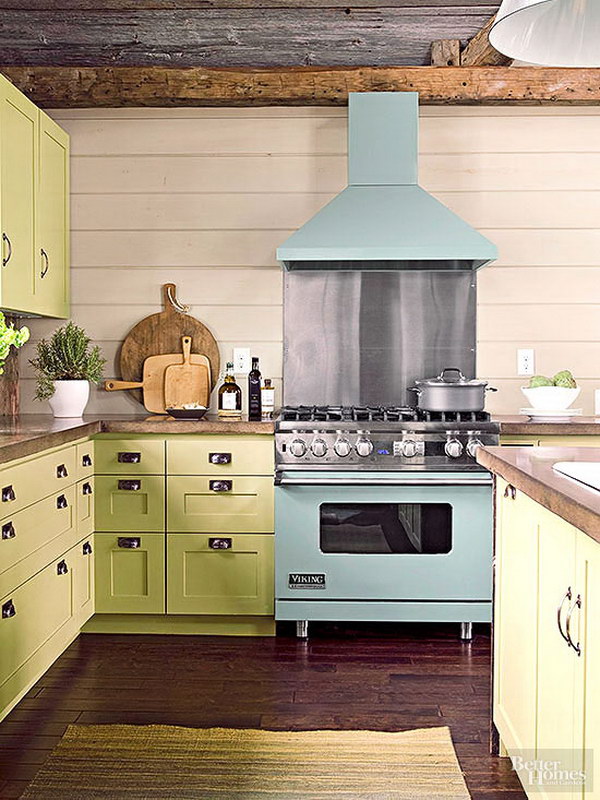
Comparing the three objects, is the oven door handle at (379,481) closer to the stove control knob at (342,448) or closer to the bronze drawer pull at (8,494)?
the stove control knob at (342,448)

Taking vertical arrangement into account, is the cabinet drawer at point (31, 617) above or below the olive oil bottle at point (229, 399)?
below

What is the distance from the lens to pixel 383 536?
3.77 meters

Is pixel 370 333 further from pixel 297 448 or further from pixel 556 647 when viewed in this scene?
pixel 556 647

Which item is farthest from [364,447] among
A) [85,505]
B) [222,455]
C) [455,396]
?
[85,505]

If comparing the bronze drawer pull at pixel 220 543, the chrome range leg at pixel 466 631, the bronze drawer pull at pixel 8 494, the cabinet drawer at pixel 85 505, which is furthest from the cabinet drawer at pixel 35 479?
the chrome range leg at pixel 466 631

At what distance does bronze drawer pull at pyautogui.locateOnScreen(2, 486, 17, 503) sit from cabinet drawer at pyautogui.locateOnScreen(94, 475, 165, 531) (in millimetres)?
985

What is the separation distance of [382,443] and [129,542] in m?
1.15

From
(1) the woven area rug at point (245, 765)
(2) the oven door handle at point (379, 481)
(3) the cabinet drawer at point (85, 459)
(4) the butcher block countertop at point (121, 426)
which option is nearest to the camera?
(1) the woven area rug at point (245, 765)

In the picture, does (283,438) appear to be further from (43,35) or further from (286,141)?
(43,35)

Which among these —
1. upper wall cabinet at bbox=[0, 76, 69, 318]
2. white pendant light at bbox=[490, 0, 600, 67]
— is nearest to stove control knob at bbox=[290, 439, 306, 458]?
upper wall cabinet at bbox=[0, 76, 69, 318]

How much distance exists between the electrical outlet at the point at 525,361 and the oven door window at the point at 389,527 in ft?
3.33

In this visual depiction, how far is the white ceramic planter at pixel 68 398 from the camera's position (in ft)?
13.1

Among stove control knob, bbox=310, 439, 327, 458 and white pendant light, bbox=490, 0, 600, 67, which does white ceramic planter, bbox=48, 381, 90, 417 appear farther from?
white pendant light, bbox=490, 0, 600, 67

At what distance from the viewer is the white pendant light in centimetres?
184
